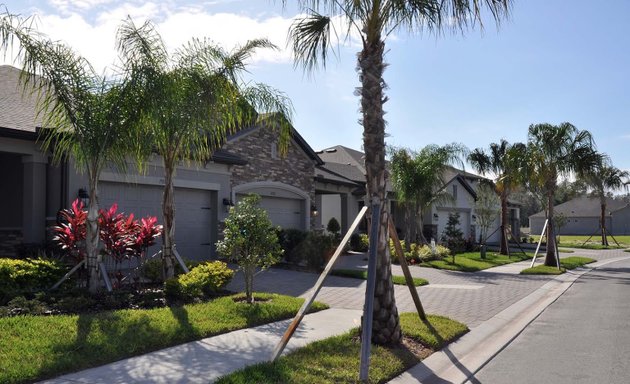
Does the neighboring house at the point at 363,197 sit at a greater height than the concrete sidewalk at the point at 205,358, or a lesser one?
greater

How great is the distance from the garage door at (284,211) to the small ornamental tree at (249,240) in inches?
416

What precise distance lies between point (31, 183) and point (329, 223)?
59.2 ft

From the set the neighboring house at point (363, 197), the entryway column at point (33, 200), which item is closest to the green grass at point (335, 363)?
the entryway column at point (33, 200)

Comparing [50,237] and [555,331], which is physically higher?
[50,237]

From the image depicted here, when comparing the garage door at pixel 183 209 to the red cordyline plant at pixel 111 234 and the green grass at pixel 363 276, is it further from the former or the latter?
the green grass at pixel 363 276

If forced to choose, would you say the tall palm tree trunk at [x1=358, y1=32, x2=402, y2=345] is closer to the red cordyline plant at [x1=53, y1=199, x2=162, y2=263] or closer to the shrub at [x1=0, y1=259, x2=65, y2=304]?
the red cordyline plant at [x1=53, y1=199, x2=162, y2=263]

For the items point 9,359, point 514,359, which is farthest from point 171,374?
point 514,359

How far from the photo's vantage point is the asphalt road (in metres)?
6.81

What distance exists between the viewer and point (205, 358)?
268 inches

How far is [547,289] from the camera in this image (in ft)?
51.9

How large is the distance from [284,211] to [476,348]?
14.5m

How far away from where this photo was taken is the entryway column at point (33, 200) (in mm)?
13203

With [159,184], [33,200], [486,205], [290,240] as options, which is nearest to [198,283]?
[33,200]

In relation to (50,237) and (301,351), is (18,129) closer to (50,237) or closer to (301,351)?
(50,237)
